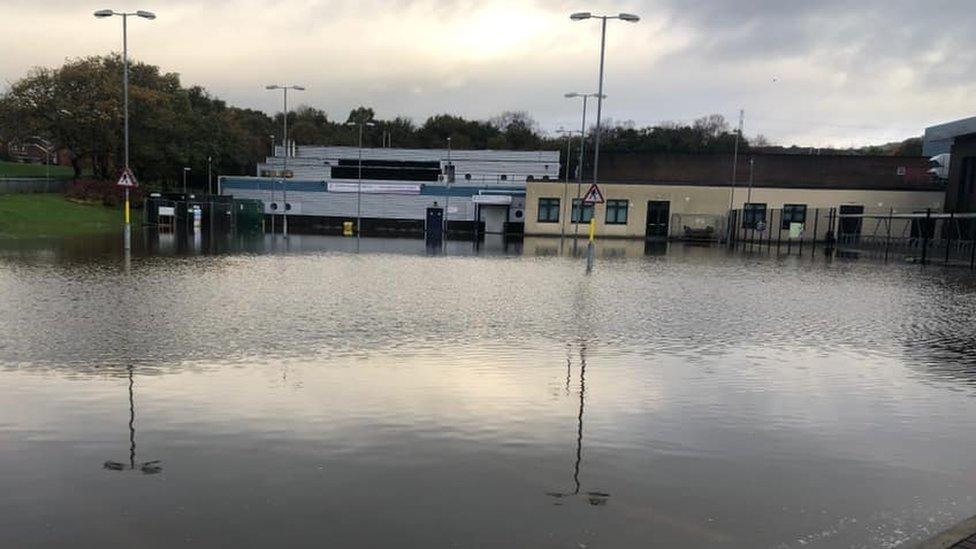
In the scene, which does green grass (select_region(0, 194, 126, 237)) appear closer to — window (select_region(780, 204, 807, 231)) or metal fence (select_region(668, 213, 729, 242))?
metal fence (select_region(668, 213, 729, 242))

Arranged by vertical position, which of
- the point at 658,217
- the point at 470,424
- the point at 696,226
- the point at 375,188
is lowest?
the point at 470,424

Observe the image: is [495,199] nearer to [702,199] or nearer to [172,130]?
[702,199]

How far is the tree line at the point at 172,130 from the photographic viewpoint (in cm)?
5678

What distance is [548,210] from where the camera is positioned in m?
61.2

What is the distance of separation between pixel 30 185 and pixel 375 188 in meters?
28.4

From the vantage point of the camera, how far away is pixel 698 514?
198 inches

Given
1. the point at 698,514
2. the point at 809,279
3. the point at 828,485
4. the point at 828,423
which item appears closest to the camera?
the point at 698,514

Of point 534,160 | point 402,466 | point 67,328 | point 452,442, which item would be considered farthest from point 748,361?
point 534,160

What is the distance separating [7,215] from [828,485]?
4843 cm

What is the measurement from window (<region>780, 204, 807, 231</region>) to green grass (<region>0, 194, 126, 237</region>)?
51.7m

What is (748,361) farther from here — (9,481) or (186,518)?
(9,481)

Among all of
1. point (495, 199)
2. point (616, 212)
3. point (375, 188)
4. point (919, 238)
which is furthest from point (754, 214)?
point (375, 188)

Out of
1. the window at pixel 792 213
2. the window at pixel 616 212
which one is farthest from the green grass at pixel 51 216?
the window at pixel 792 213

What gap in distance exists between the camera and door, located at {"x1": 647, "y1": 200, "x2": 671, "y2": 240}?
5969 cm
